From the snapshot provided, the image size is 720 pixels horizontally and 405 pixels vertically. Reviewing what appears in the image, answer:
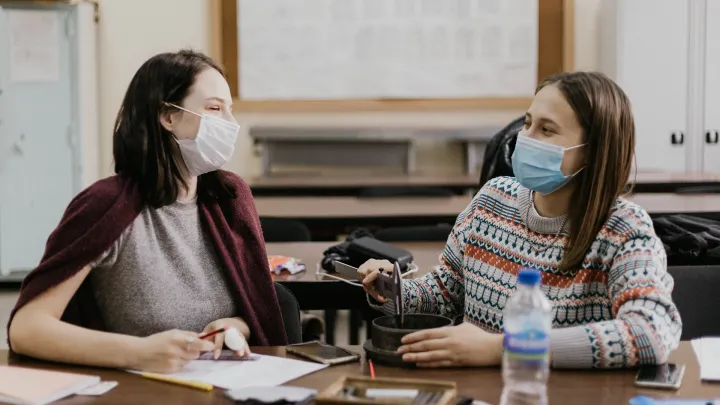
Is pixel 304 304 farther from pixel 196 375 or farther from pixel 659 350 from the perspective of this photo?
pixel 659 350

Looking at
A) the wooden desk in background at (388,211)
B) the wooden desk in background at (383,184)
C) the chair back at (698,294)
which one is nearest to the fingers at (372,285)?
the chair back at (698,294)

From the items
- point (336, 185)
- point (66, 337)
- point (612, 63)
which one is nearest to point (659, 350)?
point (66, 337)

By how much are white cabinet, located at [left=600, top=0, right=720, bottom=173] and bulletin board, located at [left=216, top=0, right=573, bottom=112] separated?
21.2 inches

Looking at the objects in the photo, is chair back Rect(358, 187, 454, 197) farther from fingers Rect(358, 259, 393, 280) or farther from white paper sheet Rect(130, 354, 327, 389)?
white paper sheet Rect(130, 354, 327, 389)

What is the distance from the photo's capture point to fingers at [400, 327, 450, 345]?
4.45 feet

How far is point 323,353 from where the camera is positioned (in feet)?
4.77

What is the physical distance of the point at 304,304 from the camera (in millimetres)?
2268

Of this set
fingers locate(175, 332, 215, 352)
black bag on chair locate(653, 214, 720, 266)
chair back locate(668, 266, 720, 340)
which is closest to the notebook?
fingers locate(175, 332, 215, 352)

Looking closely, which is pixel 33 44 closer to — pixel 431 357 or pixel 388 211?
pixel 388 211

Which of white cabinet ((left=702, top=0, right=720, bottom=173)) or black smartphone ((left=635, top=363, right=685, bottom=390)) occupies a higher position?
white cabinet ((left=702, top=0, right=720, bottom=173))

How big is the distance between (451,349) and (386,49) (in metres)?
4.87

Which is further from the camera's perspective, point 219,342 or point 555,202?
point 555,202

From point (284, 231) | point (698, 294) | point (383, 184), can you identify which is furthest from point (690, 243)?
point (383, 184)

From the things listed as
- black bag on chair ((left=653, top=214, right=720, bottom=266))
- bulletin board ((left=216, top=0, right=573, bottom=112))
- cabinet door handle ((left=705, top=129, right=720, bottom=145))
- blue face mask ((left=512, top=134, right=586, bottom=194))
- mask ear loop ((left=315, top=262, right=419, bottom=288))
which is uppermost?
bulletin board ((left=216, top=0, right=573, bottom=112))
